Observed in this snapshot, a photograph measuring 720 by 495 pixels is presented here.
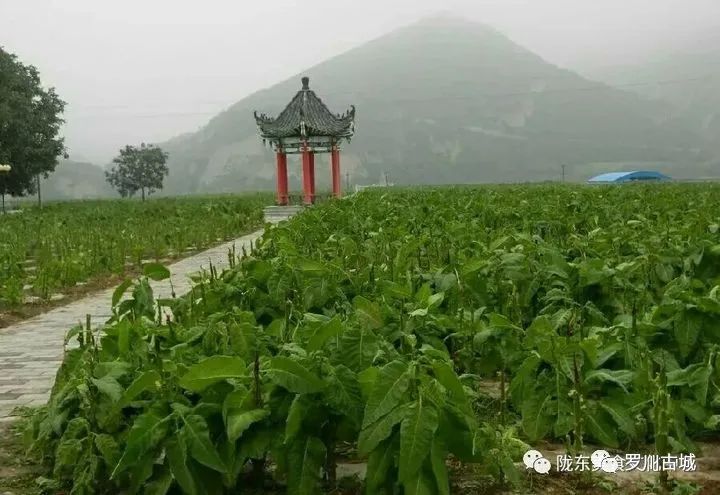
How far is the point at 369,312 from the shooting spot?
12.1 ft

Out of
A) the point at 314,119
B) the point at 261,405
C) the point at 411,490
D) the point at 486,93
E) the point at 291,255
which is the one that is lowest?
A: the point at 411,490

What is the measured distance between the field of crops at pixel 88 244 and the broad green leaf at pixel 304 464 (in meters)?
6.98

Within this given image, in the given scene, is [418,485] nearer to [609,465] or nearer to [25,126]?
[609,465]

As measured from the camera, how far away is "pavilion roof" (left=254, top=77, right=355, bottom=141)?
2834cm

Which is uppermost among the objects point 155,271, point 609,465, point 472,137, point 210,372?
point 472,137

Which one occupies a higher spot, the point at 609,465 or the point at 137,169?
the point at 137,169

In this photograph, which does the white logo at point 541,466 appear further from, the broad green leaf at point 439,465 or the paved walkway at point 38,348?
the paved walkway at point 38,348

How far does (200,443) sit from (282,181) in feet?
85.8

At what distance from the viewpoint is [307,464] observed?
9.43 feet

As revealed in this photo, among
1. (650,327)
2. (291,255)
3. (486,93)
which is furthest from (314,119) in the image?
(486,93)

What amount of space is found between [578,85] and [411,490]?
189m

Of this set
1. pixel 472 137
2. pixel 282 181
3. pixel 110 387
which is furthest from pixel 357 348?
pixel 472 137

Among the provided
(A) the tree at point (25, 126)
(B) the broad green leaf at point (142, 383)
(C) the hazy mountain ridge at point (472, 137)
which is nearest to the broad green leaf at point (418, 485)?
(B) the broad green leaf at point (142, 383)

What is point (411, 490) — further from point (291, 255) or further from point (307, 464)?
point (291, 255)
